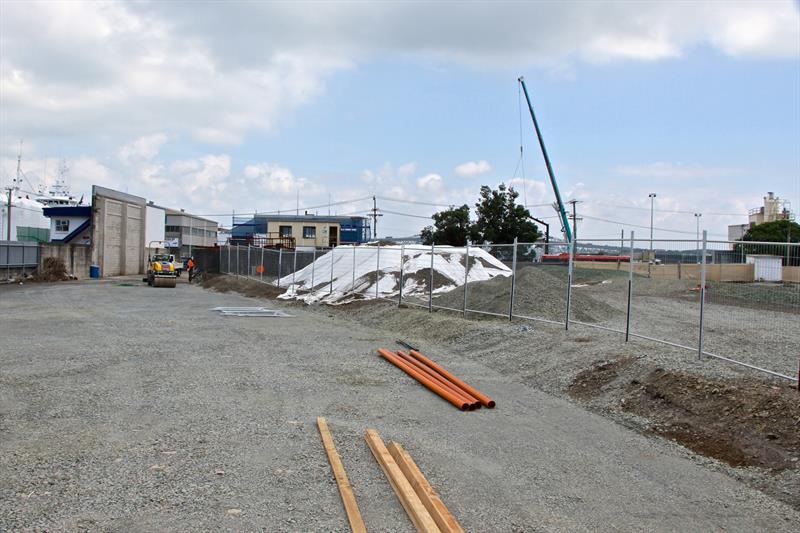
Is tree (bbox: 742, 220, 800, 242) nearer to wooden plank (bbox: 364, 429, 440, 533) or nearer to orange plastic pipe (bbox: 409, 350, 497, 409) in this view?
orange plastic pipe (bbox: 409, 350, 497, 409)

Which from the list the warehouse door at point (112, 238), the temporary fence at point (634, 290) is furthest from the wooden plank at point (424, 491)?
the warehouse door at point (112, 238)

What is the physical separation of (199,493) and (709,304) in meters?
8.35

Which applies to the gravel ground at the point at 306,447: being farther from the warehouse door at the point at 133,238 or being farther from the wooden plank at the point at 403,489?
the warehouse door at the point at 133,238

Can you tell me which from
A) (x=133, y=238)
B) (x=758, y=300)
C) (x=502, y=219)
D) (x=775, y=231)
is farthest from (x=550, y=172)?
(x=758, y=300)

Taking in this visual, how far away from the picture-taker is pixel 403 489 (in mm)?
4922

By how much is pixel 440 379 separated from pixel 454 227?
54.3 metres

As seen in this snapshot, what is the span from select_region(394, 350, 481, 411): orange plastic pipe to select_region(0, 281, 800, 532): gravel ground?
0.56 ft

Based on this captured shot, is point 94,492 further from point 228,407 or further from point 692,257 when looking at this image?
point 692,257

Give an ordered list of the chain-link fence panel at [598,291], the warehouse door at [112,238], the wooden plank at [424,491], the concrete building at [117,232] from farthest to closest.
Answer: the warehouse door at [112,238] < the concrete building at [117,232] < the chain-link fence panel at [598,291] < the wooden plank at [424,491]

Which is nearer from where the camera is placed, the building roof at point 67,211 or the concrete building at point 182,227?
the building roof at point 67,211

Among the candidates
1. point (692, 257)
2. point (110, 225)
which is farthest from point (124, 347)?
point (110, 225)

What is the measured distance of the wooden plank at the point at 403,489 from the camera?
170 inches

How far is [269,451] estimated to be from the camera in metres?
6.11

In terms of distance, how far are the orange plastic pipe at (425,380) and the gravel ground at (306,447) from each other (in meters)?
0.15
